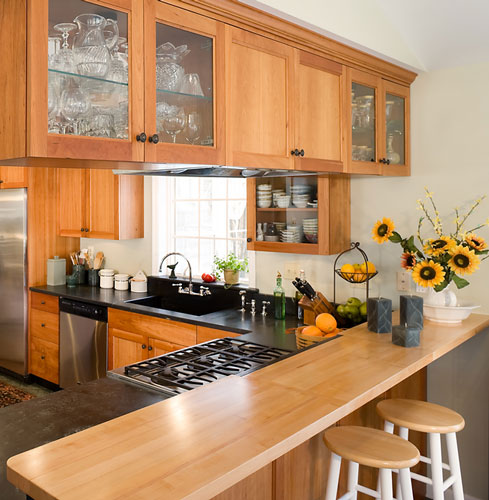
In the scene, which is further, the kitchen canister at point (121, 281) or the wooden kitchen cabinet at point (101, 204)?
the kitchen canister at point (121, 281)

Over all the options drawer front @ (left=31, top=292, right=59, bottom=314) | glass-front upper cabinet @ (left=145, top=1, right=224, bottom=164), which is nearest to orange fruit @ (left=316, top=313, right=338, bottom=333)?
glass-front upper cabinet @ (left=145, top=1, right=224, bottom=164)

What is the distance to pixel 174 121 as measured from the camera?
192cm

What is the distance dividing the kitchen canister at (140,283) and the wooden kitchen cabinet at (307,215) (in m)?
1.49

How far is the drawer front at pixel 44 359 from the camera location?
4469mm

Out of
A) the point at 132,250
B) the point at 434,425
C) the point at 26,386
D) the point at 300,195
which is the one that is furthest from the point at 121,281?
the point at 434,425

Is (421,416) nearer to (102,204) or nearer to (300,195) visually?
(300,195)

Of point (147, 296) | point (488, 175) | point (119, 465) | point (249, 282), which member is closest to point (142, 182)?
point (147, 296)

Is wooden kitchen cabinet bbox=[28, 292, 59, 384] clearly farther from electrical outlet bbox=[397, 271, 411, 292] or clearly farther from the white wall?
electrical outlet bbox=[397, 271, 411, 292]

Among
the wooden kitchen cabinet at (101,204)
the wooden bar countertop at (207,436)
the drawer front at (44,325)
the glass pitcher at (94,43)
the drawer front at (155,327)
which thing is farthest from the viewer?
the drawer front at (44,325)

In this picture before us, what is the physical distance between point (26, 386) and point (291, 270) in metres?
2.81

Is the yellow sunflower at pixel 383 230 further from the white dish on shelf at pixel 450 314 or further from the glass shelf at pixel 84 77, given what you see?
the glass shelf at pixel 84 77

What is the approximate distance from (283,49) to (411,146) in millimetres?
1166

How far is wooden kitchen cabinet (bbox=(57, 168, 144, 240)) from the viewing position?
4340 millimetres

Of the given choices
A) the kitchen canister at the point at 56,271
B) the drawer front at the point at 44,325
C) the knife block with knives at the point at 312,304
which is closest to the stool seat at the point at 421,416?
the knife block with knives at the point at 312,304
